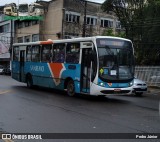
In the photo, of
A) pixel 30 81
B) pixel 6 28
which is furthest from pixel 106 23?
pixel 30 81

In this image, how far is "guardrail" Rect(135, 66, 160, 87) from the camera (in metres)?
33.9

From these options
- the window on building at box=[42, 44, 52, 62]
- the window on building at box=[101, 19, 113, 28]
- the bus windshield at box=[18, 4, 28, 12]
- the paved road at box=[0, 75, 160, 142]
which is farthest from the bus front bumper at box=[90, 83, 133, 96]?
the bus windshield at box=[18, 4, 28, 12]

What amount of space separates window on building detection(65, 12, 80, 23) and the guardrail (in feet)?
59.1

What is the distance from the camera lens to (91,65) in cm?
1762

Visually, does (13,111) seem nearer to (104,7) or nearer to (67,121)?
(67,121)

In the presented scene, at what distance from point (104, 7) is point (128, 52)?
24973 millimetres

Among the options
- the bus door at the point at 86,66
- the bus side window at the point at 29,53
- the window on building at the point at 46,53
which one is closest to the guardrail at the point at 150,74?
the bus side window at the point at 29,53

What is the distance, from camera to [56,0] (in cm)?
5275

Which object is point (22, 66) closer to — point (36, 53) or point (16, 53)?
point (16, 53)

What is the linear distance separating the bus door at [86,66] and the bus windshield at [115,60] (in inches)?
26.7

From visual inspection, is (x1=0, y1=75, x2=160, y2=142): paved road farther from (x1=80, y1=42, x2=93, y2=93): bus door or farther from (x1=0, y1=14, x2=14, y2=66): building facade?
(x1=0, y1=14, x2=14, y2=66): building facade

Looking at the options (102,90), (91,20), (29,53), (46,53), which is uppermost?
(91,20)

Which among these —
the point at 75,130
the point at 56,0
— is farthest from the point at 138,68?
the point at 75,130

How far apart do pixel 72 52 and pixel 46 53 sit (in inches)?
129
